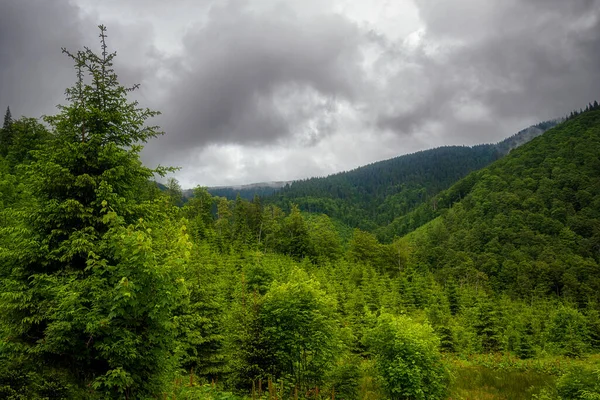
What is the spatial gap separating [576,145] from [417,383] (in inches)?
7499

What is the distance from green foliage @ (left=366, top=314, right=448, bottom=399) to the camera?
15301mm

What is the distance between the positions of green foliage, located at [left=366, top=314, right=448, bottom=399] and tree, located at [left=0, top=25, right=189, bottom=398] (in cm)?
1068

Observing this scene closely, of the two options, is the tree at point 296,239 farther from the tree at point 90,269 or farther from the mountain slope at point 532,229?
the tree at point 90,269

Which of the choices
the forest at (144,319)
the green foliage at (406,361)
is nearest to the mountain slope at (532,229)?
the forest at (144,319)

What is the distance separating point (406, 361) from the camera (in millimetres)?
15727

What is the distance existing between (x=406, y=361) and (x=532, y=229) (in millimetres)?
123117

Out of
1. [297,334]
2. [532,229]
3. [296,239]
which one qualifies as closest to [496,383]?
[297,334]

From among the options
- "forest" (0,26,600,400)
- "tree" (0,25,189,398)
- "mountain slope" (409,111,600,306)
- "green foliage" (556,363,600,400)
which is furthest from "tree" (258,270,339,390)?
"mountain slope" (409,111,600,306)

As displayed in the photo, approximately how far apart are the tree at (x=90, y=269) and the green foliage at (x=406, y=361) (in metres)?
10.7

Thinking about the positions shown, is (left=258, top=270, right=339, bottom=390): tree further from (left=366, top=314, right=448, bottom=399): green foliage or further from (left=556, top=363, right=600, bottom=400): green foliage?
(left=556, top=363, right=600, bottom=400): green foliage

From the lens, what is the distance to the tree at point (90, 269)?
27.9ft

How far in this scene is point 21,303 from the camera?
9.41 meters

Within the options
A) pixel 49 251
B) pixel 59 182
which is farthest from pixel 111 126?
pixel 49 251

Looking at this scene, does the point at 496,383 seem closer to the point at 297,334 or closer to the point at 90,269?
the point at 297,334
